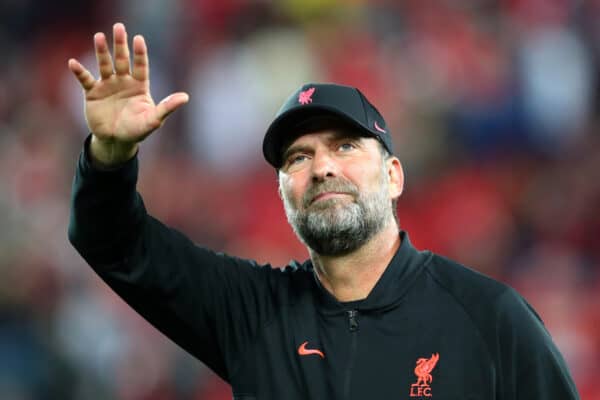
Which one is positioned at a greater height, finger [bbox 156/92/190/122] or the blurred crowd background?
the blurred crowd background

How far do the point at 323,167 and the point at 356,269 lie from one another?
0.83ft

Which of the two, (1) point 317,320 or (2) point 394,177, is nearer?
(1) point 317,320

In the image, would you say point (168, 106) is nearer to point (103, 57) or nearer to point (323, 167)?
point (103, 57)

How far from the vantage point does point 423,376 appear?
7.14 ft

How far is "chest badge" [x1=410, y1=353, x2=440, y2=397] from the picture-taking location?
2.16m

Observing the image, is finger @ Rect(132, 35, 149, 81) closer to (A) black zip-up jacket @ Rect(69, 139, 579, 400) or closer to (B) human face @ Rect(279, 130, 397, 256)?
(A) black zip-up jacket @ Rect(69, 139, 579, 400)

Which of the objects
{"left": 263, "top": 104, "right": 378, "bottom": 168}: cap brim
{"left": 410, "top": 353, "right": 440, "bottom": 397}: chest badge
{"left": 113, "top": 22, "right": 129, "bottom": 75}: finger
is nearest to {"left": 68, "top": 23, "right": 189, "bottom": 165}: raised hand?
{"left": 113, "top": 22, "right": 129, "bottom": 75}: finger

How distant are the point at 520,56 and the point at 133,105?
164 inches

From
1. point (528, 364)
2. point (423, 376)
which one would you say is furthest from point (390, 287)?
point (528, 364)

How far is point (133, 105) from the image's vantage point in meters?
2.18

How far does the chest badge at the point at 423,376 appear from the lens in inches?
85.1

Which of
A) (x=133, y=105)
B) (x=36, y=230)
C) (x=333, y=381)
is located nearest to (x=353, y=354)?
(x=333, y=381)

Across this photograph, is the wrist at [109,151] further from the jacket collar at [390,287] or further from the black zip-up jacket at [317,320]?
the jacket collar at [390,287]

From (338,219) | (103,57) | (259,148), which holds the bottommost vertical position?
(338,219)
